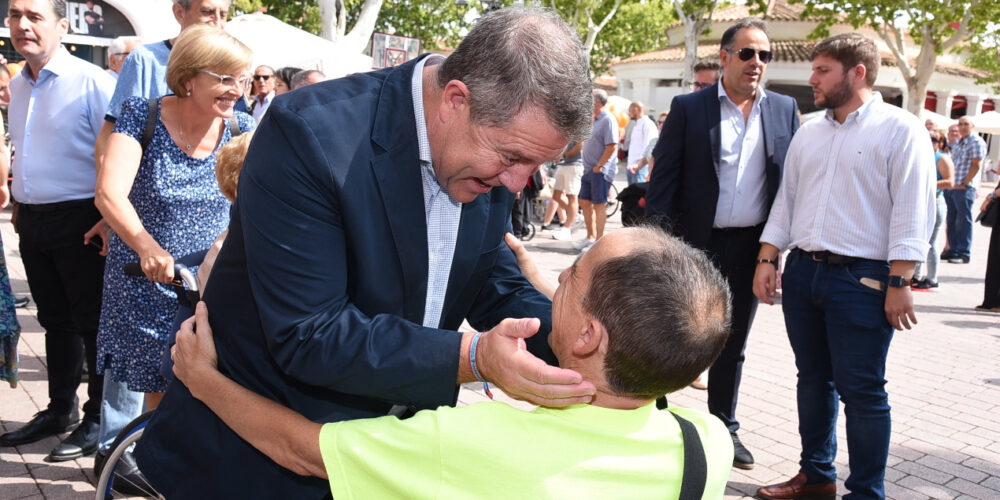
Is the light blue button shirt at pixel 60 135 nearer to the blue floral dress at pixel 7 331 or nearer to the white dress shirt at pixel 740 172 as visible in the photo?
the blue floral dress at pixel 7 331

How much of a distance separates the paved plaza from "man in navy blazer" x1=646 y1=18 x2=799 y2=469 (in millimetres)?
691

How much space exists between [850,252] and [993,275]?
6711 millimetres

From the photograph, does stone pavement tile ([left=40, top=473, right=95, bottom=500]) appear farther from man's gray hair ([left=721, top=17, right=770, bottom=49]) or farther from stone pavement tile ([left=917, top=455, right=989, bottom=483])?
stone pavement tile ([left=917, top=455, right=989, bottom=483])

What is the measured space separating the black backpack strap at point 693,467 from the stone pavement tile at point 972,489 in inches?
127

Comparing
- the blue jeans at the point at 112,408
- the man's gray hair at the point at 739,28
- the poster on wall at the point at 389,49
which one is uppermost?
the poster on wall at the point at 389,49

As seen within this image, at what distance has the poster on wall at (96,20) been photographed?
40.9ft

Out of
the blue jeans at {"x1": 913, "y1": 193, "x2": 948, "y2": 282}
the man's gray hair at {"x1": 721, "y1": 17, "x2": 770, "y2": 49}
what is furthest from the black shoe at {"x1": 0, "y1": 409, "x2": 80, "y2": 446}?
the blue jeans at {"x1": 913, "y1": 193, "x2": 948, "y2": 282}

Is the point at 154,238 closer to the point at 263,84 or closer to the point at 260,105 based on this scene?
the point at 260,105

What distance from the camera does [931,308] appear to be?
894 centimetres

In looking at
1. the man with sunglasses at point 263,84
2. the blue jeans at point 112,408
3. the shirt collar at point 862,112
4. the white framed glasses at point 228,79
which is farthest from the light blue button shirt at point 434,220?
the man with sunglasses at point 263,84

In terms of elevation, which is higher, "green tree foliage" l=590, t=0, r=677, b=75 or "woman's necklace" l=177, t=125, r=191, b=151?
"green tree foliage" l=590, t=0, r=677, b=75

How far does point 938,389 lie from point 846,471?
2102 millimetres

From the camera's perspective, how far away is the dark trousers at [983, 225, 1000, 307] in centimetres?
885

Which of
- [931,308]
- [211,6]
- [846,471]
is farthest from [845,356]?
[931,308]
